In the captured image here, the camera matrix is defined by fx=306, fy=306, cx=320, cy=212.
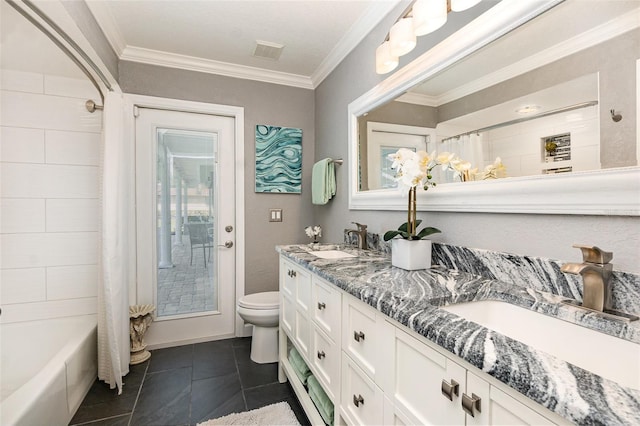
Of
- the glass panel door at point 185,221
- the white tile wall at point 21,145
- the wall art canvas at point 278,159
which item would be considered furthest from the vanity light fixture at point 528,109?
the white tile wall at point 21,145

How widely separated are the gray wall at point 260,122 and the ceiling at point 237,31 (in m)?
0.10

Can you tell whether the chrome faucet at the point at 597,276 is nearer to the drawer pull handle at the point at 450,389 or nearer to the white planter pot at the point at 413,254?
the drawer pull handle at the point at 450,389

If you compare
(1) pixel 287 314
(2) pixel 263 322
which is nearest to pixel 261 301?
(2) pixel 263 322

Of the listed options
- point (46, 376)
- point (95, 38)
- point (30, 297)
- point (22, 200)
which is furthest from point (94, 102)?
point (46, 376)

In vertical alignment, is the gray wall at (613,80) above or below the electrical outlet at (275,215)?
above

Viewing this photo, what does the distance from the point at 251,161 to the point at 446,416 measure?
246 cm

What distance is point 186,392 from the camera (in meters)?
1.91

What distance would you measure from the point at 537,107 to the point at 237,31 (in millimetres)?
1964

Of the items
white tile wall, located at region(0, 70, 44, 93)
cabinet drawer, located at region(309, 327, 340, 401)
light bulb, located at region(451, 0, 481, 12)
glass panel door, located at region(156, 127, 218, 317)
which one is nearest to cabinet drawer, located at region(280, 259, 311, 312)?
cabinet drawer, located at region(309, 327, 340, 401)

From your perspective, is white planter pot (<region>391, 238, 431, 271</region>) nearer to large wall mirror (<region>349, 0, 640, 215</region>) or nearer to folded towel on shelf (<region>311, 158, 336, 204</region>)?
large wall mirror (<region>349, 0, 640, 215</region>)

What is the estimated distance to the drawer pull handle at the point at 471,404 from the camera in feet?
1.99

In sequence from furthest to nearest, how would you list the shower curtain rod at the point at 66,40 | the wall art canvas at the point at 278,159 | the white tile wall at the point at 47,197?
the wall art canvas at the point at 278,159
the white tile wall at the point at 47,197
the shower curtain rod at the point at 66,40

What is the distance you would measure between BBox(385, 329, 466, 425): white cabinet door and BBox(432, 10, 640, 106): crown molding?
957mm

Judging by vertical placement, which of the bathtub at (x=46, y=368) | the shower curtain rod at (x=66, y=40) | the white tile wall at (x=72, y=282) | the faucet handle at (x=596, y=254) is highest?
the shower curtain rod at (x=66, y=40)
